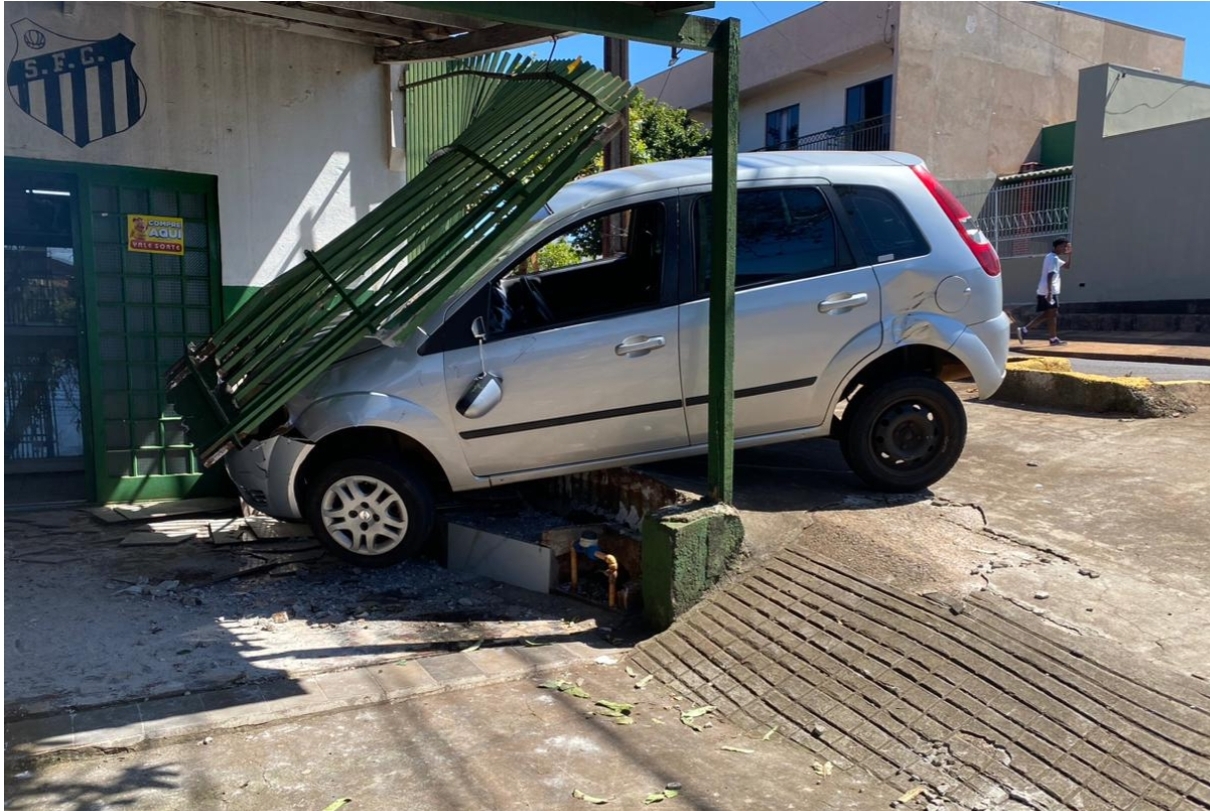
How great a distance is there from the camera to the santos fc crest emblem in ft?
21.0

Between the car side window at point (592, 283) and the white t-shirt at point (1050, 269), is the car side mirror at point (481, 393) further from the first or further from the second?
the white t-shirt at point (1050, 269)

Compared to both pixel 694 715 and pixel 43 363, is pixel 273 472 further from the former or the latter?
pixel 43 363

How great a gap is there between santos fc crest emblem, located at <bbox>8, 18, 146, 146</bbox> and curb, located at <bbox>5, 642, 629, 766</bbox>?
465cm

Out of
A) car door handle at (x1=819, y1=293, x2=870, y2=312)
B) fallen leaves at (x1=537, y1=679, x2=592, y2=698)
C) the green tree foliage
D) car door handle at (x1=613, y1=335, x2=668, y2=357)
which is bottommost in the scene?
fallen leaves at (x1=537, y1=679, x2=592, y2=698)

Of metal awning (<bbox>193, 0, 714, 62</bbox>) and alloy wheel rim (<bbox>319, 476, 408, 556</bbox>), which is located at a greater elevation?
metal awning (<bbox>193, 0, 714, 62</bbox>)

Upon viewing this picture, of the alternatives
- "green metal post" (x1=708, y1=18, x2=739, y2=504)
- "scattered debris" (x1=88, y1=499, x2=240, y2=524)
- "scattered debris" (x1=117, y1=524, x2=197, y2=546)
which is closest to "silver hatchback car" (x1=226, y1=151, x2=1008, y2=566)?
"green metal post" (x1=708, y1=18, x2=739, y2=504)

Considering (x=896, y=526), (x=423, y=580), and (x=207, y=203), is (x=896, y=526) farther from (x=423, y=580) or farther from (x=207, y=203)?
(x=207, y=203)

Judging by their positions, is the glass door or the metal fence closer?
the glass door

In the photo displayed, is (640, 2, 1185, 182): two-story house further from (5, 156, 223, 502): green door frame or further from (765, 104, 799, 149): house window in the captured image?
(5, 156, 223, 502): green door frame

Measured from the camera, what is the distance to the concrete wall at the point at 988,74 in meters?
22.4

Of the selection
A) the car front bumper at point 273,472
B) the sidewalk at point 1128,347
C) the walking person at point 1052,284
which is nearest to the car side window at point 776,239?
the car front bumper at point 273,472

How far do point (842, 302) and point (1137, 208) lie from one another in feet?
50.9

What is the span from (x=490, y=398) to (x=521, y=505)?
153 cm

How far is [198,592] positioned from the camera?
525 cm
